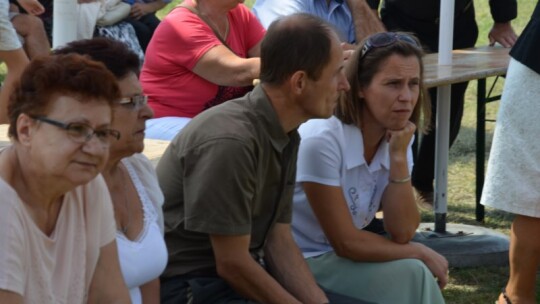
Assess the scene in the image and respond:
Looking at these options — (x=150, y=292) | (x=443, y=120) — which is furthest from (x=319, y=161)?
(x=443, y=120)

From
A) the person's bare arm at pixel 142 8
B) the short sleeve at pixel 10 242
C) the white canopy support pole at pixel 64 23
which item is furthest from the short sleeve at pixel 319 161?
the person's bare arm at pixel 142 8

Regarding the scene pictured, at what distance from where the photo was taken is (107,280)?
2668 millimetres

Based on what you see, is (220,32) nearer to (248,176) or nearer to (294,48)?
(294,48)

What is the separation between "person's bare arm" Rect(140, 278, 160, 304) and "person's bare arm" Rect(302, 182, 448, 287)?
0.74m

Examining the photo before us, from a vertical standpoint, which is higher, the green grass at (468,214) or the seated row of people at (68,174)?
the seated row of people at (68,174)

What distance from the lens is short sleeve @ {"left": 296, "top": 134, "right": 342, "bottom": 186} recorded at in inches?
138

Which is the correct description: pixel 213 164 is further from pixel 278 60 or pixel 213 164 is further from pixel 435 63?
pixel 435 63

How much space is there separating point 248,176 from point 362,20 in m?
2.46

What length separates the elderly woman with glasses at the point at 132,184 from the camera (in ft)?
9.15

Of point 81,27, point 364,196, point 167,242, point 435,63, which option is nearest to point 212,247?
point 167,242

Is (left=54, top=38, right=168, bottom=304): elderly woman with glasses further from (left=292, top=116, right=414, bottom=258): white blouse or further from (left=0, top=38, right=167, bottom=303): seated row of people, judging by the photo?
(left=292, top=116, right=414, bottom=258): white blouse

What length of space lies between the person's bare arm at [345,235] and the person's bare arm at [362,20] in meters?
1.93

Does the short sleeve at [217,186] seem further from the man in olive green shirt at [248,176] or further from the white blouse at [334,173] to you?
the white blouse at [334,173]

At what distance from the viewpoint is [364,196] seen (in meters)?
3.70
